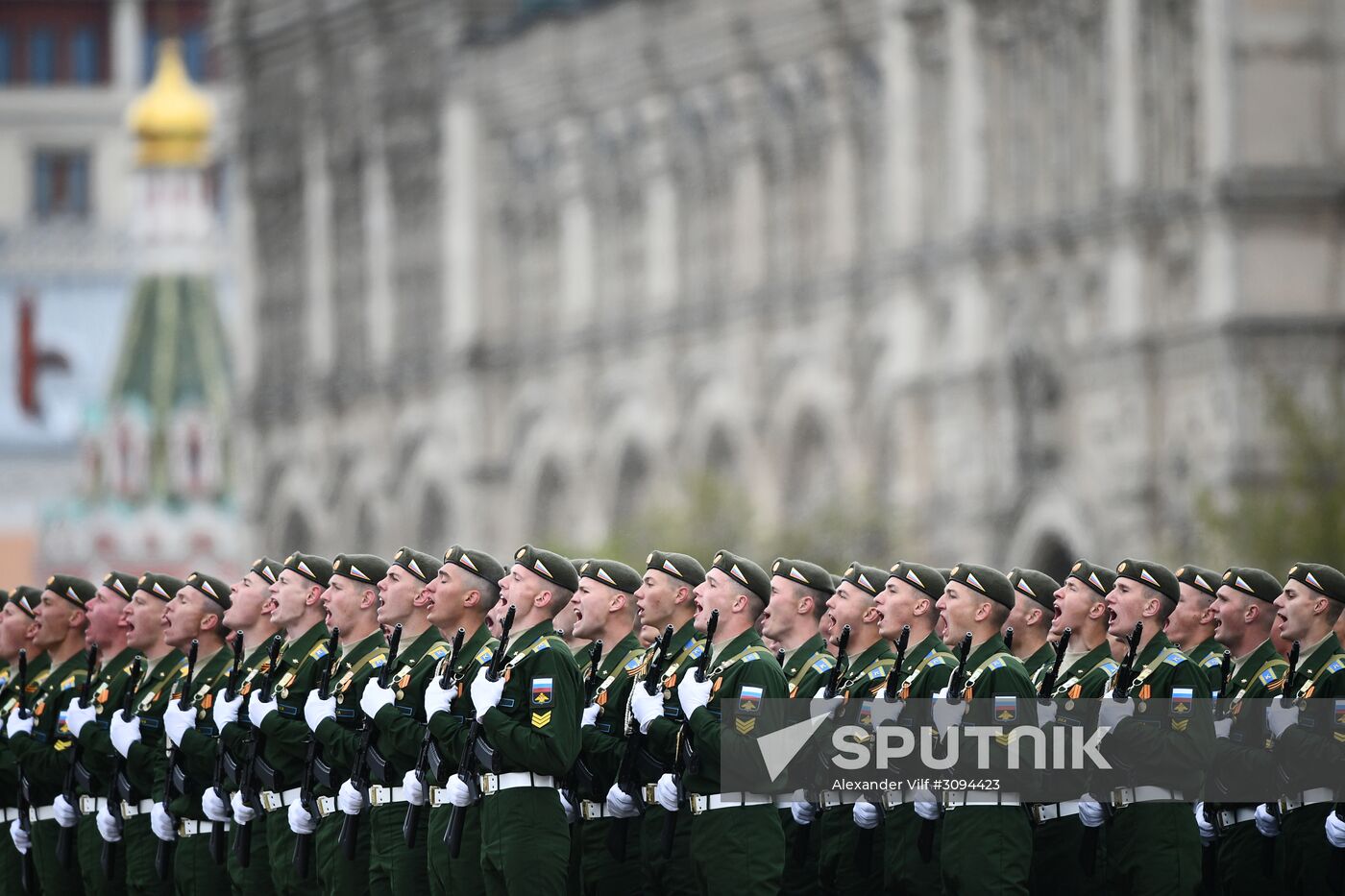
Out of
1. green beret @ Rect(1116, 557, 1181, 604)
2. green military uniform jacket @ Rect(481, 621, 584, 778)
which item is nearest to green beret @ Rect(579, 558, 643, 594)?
green military uniform jacket @ Rect(481, 621, 584, 778)

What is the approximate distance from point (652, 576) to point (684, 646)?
371 mm

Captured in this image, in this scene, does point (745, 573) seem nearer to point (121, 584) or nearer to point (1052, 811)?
point (1052, 811)

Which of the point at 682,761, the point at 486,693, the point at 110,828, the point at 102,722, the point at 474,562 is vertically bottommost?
the point at 110,828

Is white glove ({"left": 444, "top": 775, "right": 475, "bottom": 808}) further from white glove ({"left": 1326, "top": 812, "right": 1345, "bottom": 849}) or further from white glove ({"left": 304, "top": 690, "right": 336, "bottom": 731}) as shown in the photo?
white glove ({"left": 1326, "top": 812, "right": 1345, "bottom": 849})

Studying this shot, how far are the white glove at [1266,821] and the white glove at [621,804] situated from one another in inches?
115

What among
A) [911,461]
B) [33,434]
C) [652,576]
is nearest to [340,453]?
[911,461]

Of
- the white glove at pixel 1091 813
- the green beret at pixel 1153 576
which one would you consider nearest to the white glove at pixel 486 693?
the white glove at pixel 1091 813

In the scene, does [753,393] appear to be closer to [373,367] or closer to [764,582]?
[373,367]

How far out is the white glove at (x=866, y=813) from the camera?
1678 cm

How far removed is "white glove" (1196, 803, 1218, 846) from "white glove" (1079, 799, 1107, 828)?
0.54 metres

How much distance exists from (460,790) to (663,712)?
101 cm

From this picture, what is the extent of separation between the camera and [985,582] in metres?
16.9

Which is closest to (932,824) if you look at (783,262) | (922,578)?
(922,578)

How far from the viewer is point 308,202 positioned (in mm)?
70312
